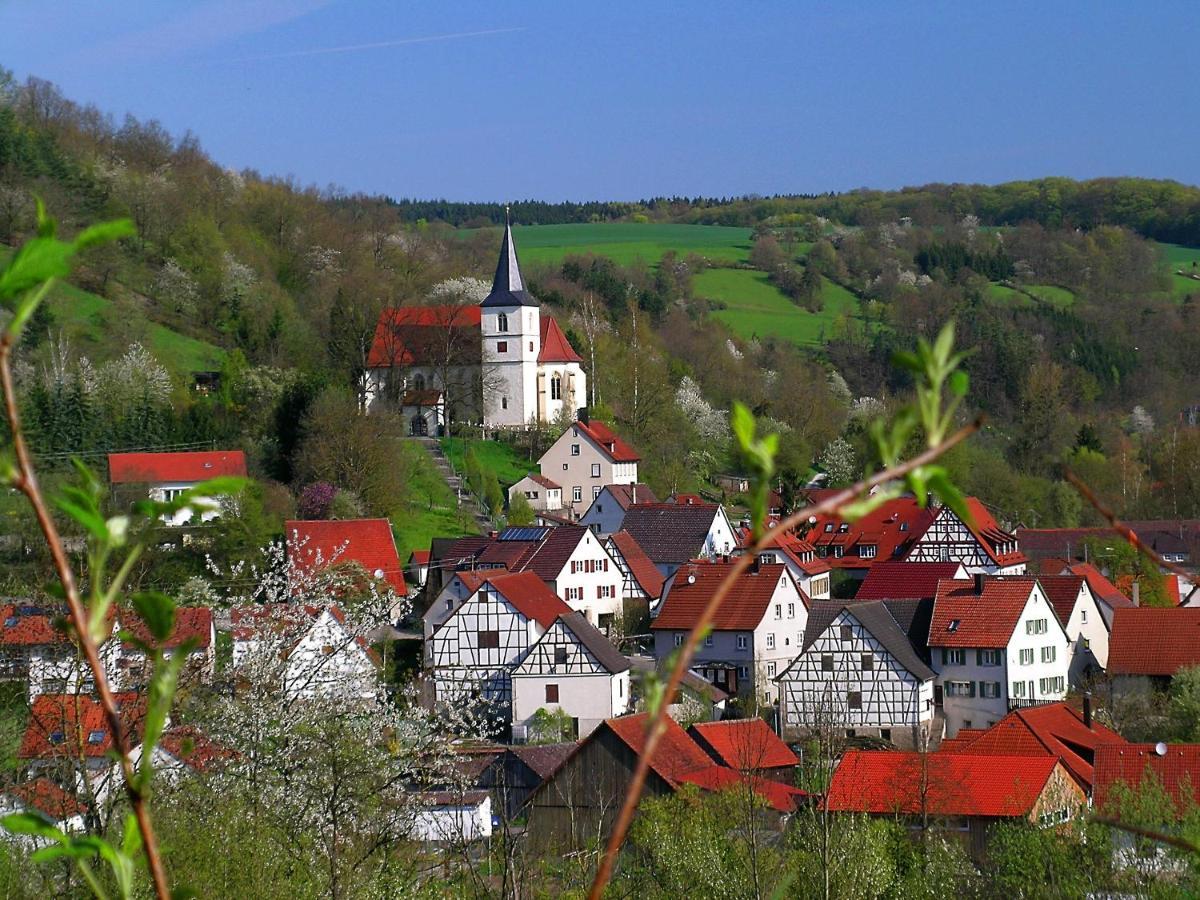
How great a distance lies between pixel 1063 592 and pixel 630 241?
86005 millimetres

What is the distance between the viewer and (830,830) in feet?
66.4

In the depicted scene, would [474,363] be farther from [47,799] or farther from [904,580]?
[47,799]

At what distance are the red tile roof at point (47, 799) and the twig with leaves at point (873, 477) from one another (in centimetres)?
1178

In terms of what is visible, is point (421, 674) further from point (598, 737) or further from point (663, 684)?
point (663, 684)

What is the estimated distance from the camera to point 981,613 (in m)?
37.8

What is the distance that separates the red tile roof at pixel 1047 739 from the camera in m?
28.2

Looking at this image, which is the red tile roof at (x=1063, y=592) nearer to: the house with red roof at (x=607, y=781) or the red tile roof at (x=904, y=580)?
the red tile roof at (x=904, y=580)

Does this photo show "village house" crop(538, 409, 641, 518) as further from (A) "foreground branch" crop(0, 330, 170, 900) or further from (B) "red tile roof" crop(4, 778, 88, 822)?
(A) "foreground branch" crop(0, 330, 170, 900)

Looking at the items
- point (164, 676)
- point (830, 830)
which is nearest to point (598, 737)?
point (830, 830)

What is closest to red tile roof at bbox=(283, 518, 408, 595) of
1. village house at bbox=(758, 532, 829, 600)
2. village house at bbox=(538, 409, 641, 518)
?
village house at bbox=(758, 532, 829, 600)

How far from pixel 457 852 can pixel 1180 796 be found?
37.3 ft

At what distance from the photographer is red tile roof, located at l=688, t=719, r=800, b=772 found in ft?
95.1

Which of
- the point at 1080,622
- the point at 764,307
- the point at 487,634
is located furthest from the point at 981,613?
the point at 764,307

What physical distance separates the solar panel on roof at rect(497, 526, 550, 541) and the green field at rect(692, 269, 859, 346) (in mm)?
56731
